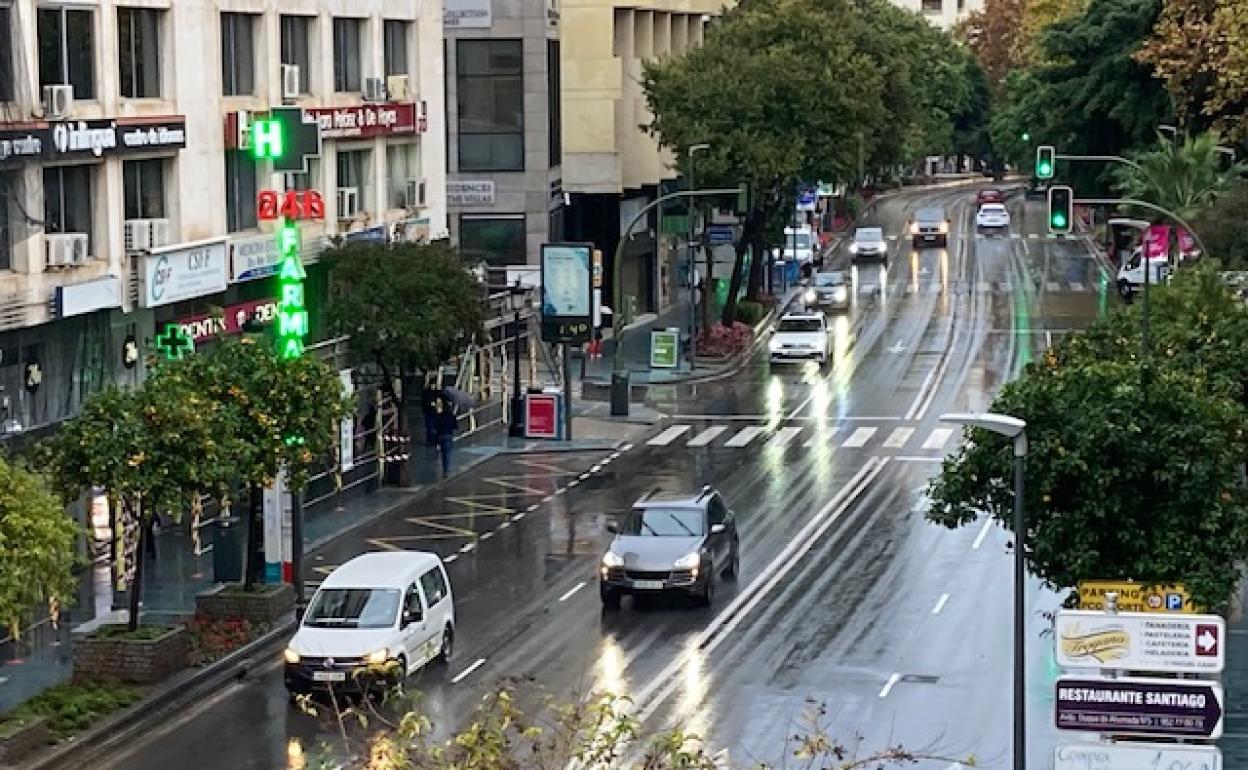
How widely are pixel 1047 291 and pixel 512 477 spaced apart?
46.3 meters

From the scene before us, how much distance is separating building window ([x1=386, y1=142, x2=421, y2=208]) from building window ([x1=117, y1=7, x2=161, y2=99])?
13.5 metres

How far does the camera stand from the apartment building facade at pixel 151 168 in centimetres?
3844

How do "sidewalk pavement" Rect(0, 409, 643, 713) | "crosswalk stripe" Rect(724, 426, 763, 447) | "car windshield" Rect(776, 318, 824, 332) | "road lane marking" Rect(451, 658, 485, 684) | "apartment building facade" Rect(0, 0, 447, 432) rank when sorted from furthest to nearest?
"car windshield" Rect(776, 318, 824, 332), "crosswalk stripe" Rect(724, 426, 763, 447), "apartment building facade" Rect(0, 0, 447, 432), "sidewalk pavement" Rect(0, 409, 643, 713), "road lane marking" Rect(451, 658, 485, 684)

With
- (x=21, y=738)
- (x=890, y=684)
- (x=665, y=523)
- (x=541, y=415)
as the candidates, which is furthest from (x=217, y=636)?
(x=541, y=415)

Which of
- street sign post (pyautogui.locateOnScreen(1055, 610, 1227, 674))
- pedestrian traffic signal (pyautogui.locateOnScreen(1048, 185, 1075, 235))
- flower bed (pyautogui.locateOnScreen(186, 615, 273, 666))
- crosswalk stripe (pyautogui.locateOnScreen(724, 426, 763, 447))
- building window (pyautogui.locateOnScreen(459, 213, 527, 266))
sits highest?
pedestrian traffic signal (pyautogui.locateOnScreen(1048, 185, 1075, 235))

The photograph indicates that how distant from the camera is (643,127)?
81188 mm

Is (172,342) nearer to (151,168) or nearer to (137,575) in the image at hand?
(137,575)

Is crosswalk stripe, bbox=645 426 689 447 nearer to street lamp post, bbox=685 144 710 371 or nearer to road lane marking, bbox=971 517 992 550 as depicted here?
street lamp post, bbox=685 144 710 371

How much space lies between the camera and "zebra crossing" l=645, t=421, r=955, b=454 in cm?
5562

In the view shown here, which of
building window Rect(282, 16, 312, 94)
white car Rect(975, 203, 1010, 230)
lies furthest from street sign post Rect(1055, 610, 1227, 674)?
white car Rect(975, 203, 1010, 230)

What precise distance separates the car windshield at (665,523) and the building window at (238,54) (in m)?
14.4

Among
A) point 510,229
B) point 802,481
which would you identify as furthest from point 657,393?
point 802,481

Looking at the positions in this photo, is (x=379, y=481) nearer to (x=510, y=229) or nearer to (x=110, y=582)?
(x=110, y=582)

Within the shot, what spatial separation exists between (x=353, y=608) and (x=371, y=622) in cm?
42
